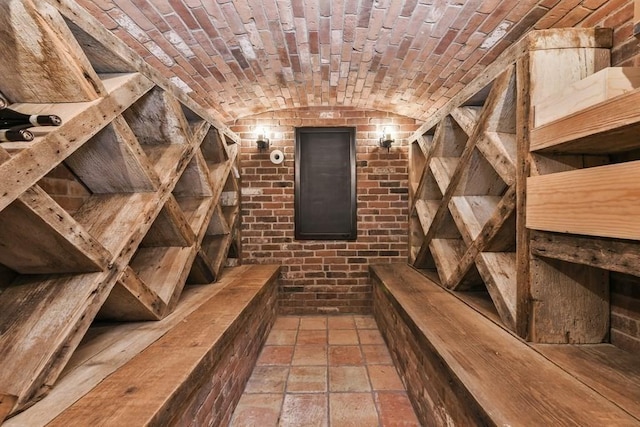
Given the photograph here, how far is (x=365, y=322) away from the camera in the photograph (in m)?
3.08

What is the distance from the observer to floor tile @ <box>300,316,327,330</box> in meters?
2.95

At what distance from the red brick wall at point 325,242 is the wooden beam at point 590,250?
6.71 feet

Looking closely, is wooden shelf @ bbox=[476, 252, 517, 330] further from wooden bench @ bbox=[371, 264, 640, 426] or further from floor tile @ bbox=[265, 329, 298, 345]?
floor tile @ bbox=[265, 329, 298, 345]

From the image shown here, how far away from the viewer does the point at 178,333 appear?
1.44 metres

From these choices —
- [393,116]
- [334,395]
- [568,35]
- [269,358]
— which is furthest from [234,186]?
[568,35]

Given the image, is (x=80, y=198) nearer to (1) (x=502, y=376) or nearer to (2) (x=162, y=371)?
(2) (x=162, y=371)

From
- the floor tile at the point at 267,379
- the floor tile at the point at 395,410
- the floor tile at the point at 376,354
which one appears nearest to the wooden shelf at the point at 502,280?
the floor tile at the point at 395,410

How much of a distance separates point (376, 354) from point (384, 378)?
0.34 metres

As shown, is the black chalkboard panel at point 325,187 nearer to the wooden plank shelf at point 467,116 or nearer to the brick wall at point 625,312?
the wooden plank shelf at point 467,116

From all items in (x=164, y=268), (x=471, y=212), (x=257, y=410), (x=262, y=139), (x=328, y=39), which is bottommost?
(x=257, y=410)

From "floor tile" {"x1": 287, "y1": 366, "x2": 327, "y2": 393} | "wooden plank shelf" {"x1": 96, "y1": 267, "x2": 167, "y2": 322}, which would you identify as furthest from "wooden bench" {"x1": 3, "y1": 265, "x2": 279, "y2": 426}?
"floor tile" {"x1": 287, "y1": 366, "x2": 327, "y2": 393}

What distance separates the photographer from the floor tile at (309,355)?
2244 mm

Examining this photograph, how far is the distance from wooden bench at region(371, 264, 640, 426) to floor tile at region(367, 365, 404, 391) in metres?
0.16

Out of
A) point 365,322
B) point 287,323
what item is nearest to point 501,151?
point 365,322
